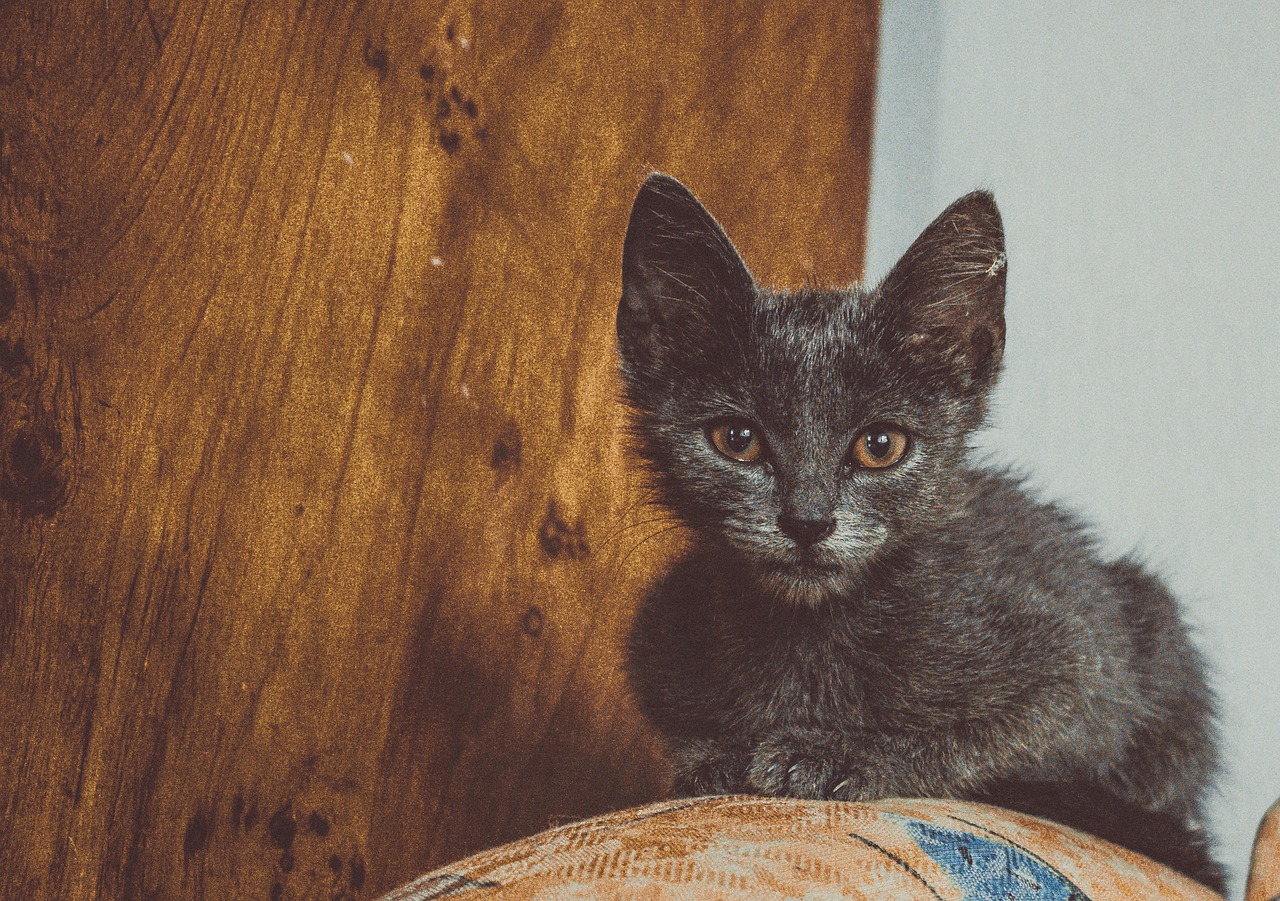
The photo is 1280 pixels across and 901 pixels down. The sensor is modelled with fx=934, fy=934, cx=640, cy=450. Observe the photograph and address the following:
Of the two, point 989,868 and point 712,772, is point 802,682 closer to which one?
point 712,772

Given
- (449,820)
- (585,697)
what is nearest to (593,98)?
(585,697)

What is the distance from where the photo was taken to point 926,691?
0.90 metres

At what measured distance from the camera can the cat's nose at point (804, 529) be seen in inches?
32.1

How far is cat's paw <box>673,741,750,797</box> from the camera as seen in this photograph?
0.86 m

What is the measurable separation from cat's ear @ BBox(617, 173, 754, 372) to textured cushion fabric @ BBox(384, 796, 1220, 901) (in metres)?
0.46

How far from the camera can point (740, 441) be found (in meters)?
0.91

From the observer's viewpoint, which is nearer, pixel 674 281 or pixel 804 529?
pixel 804 529

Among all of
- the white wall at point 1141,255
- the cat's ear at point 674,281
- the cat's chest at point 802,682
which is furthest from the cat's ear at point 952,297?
the white wall at point 1141,255

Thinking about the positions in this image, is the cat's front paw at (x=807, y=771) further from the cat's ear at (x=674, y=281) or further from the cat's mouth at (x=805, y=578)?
the cat's ear at (x=674, y=281)

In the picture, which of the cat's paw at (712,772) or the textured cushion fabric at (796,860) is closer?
the textured cushion fabric at (796,860)

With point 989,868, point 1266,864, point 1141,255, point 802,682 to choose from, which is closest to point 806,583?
point 802,682

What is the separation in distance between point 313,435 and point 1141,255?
144cm

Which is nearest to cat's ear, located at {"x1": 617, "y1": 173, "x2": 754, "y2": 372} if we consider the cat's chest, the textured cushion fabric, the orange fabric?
the cat's chest

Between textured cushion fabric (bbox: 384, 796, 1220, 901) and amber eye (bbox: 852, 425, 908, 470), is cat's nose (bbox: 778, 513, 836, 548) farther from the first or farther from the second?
textured cushion fabric (bbox: 384, 796, 1220, 901)
